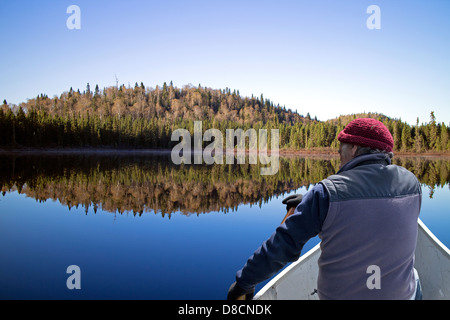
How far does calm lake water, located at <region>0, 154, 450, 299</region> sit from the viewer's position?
514 cm

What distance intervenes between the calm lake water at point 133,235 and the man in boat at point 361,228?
12.0ft

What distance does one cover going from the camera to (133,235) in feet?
27.1

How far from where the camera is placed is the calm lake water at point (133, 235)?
5.14 meters

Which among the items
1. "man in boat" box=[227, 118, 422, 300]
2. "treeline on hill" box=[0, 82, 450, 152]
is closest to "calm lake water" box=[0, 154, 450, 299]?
"man in boat" box=[227, 118, 422, 300]

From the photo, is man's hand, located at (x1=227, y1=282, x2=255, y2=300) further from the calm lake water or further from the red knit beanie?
the calm lake water

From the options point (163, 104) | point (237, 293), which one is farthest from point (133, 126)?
point (237, 293)

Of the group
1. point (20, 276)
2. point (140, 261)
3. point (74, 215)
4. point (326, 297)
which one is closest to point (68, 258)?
point (20, 276)

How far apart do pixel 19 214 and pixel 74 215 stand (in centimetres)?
193

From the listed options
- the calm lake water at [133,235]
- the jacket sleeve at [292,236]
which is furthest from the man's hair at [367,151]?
the calm lake water at [133,235]

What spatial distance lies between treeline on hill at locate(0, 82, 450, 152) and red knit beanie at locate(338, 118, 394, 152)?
211ft

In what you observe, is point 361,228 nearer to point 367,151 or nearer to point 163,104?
point 367,151

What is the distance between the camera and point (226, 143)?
9269 cm
